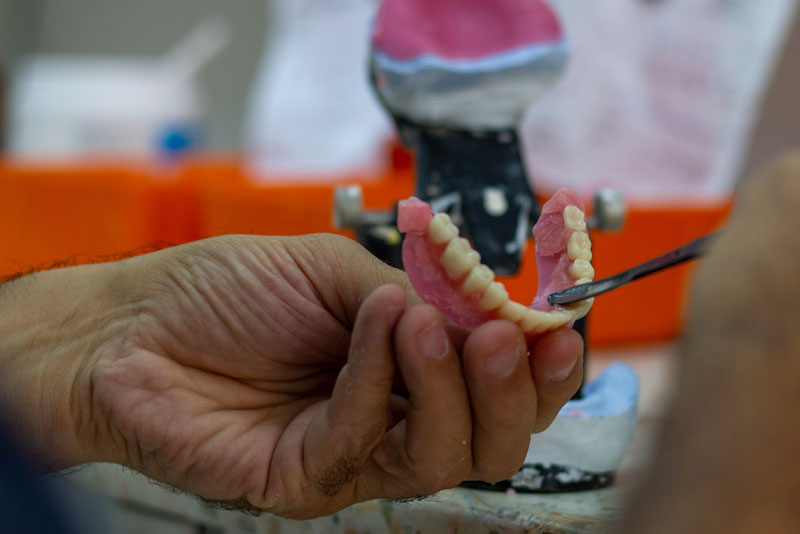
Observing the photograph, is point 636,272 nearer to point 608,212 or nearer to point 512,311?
point 512,311

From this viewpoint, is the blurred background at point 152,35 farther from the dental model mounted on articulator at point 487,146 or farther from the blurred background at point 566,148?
the dental model mounted on articulator at point 487,146

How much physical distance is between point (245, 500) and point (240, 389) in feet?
0.18

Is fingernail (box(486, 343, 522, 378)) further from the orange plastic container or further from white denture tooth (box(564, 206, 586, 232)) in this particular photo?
the orange plastic container

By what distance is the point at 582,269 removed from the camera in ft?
1.20

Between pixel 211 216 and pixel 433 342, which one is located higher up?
pixel 433 342

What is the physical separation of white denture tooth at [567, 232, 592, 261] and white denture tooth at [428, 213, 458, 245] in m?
0.06

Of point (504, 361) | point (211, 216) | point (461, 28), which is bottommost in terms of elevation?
point (211, 216)

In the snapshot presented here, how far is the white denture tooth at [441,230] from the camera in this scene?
344 millimetres

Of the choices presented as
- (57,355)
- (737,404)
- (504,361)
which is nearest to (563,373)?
(504,361)

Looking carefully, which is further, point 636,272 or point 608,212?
point 608,212

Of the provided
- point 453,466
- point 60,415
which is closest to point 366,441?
point 453,466

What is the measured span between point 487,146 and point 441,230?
0.90 ft

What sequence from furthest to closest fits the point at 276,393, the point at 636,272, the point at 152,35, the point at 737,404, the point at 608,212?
1. the point at 152,35
2. the point at 608,212
3. the point at 276,393
4. the point at 636,272
5. the point at 737,404

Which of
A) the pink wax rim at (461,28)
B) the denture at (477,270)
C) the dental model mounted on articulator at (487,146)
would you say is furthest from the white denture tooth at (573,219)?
the pink wax rim at (461,28)
